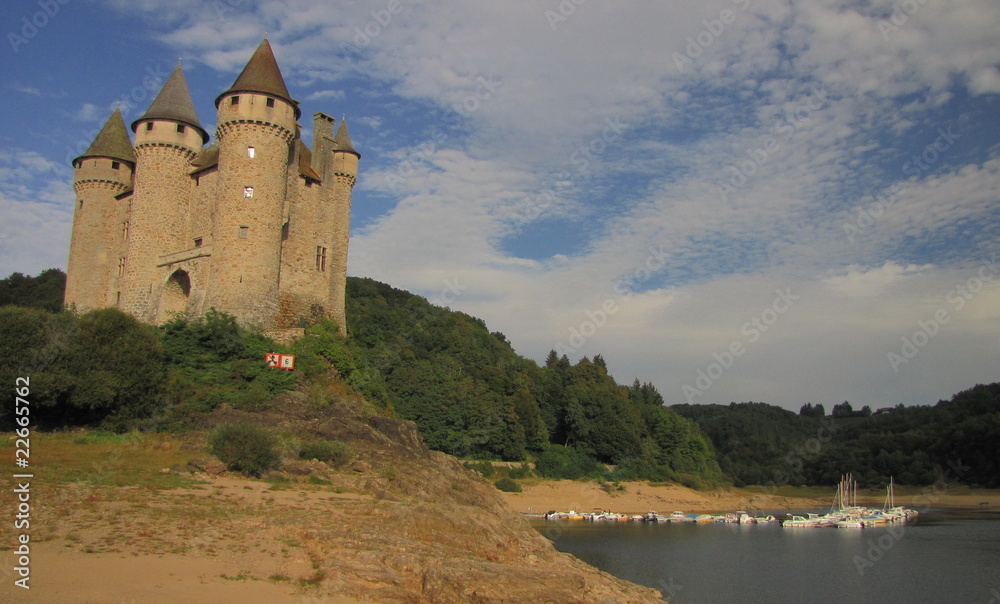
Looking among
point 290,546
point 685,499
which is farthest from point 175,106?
point 685,499

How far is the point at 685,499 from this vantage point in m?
74.2

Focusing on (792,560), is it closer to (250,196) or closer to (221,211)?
(250,196)

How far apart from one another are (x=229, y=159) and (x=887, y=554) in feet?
135


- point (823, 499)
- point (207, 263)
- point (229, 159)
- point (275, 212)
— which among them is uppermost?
point (229, 159)

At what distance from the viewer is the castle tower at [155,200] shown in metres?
38.3

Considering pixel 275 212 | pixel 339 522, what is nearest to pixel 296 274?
pixel 275 212

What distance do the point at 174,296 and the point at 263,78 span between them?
1255cm

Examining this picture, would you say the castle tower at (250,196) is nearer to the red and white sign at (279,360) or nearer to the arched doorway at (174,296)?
the red and white sign at (279,360)

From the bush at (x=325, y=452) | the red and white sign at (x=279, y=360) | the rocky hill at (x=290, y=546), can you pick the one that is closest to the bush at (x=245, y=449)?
the rocky hill at (x=290, y=546)

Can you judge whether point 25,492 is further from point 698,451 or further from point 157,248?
point 698,451

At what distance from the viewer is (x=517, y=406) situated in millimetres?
Result: 67062

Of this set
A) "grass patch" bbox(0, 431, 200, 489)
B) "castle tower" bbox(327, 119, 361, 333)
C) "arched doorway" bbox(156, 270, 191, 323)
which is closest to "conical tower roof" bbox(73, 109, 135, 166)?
"arched doorway" bbox(156, 270, 191, 323)

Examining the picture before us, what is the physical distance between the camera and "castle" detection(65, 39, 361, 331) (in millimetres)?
35125

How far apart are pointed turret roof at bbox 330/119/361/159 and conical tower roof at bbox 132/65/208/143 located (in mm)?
7183
